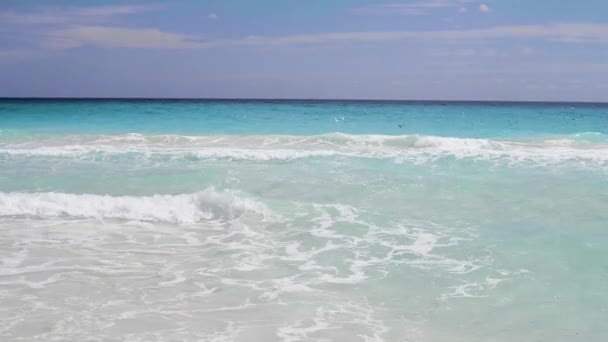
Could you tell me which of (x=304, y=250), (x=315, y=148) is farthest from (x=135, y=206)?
(x=315, y=148)

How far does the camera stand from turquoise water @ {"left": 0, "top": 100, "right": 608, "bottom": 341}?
230 inches

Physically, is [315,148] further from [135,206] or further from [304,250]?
[304,250]

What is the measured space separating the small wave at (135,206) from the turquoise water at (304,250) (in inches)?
1.4

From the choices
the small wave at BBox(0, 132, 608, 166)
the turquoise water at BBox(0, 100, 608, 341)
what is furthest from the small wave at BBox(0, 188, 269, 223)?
the small wave at BBox(0, 132, 608, 166)

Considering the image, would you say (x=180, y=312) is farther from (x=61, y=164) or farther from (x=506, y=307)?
(x=61, y=164)

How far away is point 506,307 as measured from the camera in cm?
624

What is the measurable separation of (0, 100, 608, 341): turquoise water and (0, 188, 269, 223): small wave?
1.4 inches

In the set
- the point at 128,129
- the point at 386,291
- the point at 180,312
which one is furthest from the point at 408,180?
the point at 128,129

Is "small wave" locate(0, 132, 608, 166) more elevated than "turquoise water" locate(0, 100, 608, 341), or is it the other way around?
"small wave" locate(0, 132, 608, 166)

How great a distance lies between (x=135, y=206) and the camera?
35.1ft

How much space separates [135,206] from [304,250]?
12.6 ft

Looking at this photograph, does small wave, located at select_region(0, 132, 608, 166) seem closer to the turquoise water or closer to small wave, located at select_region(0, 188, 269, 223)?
the turquoise water

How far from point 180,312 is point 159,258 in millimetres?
1983

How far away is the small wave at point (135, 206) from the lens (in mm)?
10336
